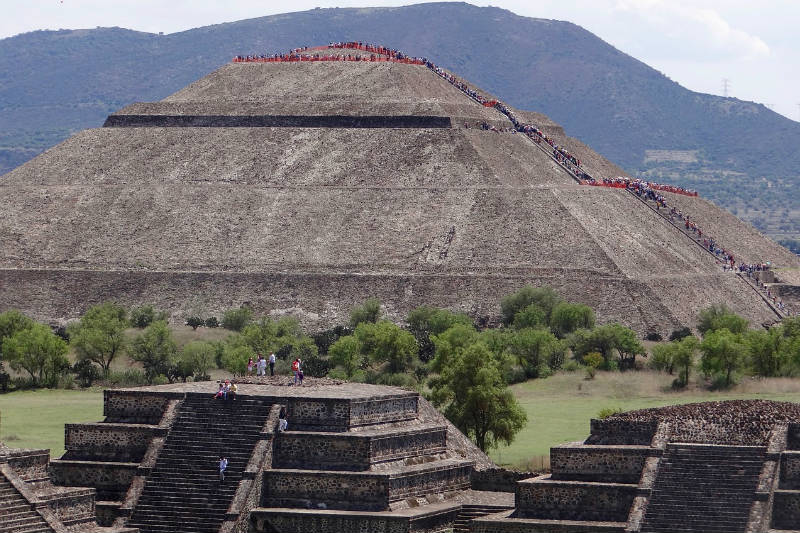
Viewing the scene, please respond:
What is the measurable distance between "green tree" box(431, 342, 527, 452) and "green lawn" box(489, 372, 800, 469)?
0.77 metres

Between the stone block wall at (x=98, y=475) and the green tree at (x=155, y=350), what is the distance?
31.2 metres

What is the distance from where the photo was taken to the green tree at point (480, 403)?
5500cm

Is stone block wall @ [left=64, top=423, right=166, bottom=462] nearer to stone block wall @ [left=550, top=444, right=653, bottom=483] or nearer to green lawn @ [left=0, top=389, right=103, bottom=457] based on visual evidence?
green lawn @ [left=0, top=389, right=103, bottom=457]

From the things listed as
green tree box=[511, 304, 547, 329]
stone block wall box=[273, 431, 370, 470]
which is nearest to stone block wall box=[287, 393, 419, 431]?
stone block wall box=[273, 431, 370, 470]

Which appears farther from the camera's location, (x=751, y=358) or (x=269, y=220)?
(x=269, y=220)

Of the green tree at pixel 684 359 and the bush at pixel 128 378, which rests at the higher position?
the green tree at pixel 684 359

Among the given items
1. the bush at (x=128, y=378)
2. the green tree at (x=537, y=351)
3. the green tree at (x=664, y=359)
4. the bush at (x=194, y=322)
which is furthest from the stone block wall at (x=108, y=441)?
the bush at (x=194, y=322)

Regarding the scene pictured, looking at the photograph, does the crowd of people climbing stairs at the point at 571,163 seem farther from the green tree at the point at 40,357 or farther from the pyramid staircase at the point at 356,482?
the pyramid staircase at the point at 356,482

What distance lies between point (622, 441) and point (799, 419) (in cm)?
384

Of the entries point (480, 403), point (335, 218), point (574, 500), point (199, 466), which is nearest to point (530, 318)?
point (335, 218)

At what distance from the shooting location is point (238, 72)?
5084 inches

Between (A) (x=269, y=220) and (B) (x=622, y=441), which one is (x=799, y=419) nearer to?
(B) (x=622, y=441)

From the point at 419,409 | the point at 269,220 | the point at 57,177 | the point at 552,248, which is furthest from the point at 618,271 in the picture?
the point at 419,409

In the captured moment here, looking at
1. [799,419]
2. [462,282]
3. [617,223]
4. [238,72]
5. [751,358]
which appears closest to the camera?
[799,419]
